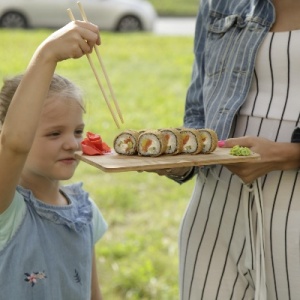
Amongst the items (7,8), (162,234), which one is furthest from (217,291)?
(7,8)

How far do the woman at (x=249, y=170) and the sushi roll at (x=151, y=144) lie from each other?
0.19 meters

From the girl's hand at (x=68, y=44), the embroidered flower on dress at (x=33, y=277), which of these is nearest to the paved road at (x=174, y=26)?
the embroidered flower on dress at (x=33, y=277)

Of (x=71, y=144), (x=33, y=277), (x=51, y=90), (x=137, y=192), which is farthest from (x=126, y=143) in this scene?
(x=137, y=192)

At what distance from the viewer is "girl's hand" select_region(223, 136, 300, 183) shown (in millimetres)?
2303

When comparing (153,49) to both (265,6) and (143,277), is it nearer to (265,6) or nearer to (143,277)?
(143,277)

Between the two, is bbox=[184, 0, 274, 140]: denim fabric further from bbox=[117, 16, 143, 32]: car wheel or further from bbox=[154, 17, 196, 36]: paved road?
bbox=[117, 16, 143, 32]: car wheel

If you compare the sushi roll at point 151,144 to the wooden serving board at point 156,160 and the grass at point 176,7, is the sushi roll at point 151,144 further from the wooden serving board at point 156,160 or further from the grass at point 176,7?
the grass at point 176,7

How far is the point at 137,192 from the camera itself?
5570 mm

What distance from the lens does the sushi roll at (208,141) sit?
90.5 inches

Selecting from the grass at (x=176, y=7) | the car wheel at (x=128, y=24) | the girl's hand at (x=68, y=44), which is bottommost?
the girl's hand at (x=68, y=44)

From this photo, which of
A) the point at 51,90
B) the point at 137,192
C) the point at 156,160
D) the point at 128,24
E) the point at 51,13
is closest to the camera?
the point at 156,160

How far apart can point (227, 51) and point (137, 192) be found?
3.14 metres

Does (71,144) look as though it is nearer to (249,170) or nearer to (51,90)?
(51,90)

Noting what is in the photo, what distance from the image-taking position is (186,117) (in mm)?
2756
